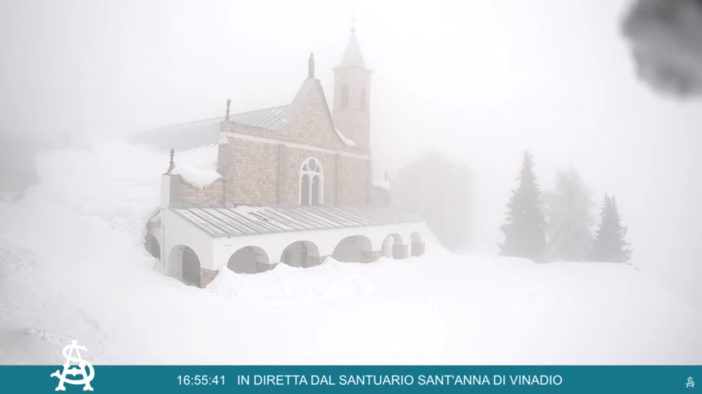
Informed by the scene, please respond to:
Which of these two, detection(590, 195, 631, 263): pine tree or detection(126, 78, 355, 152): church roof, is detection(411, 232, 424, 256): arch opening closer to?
detection(126, 78, 355, 152): church roof

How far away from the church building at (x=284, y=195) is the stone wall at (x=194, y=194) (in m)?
0.04

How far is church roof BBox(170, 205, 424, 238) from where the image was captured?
13.5 m

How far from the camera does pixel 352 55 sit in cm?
2625

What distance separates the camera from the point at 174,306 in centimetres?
1060

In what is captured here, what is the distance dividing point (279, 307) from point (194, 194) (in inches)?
265

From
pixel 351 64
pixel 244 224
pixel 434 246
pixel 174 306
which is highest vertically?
pixel 351 64

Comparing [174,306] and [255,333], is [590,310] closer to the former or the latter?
[255,333]

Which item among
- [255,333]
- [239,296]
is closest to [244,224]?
[239,296]

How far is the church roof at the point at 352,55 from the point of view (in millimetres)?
26188

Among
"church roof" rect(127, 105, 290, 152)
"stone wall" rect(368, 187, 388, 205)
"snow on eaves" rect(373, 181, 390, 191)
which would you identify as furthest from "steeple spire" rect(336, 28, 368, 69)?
"stone wall" rect(368, 187, 388, 205)

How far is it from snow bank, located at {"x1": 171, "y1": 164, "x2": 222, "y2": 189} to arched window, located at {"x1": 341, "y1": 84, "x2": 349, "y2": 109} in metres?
12.7

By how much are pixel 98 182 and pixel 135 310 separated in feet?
36.8

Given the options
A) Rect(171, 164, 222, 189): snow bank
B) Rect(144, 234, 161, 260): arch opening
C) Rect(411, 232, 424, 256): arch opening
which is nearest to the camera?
Rect(171, 164, 222, 189): snow bank

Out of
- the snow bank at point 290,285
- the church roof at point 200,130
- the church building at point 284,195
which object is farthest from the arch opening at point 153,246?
the church roof at point 200,130
